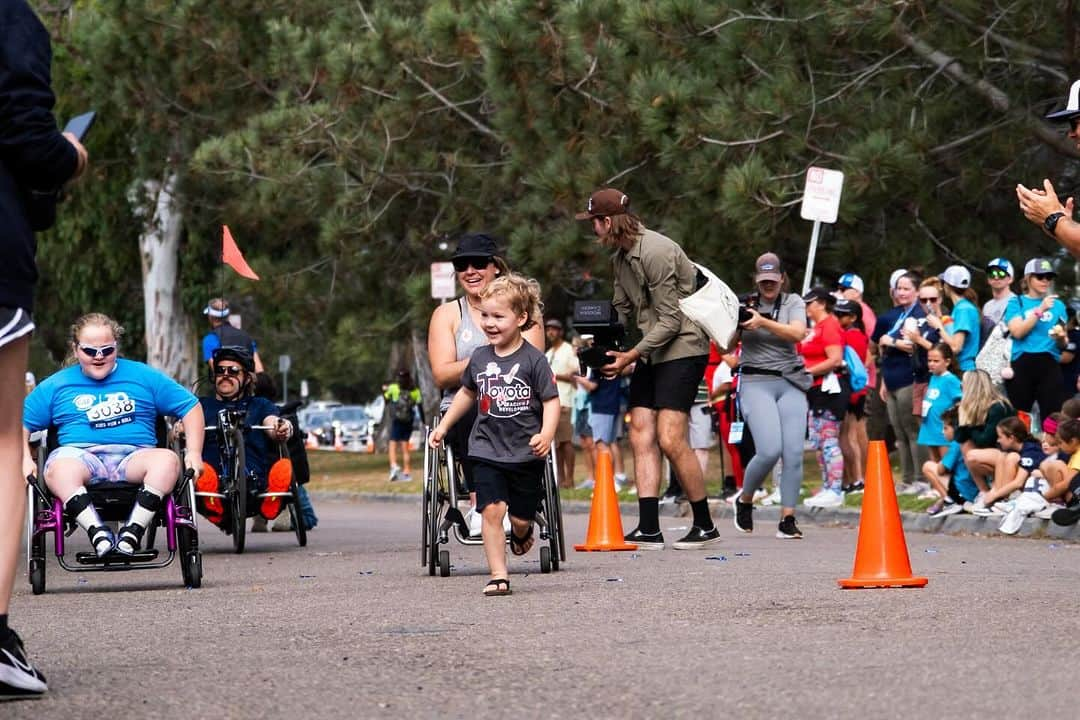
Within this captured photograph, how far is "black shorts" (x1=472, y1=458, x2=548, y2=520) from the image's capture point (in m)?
9.97

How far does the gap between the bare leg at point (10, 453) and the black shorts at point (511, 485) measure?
Result: 400cm

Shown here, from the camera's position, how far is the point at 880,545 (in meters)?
9.51

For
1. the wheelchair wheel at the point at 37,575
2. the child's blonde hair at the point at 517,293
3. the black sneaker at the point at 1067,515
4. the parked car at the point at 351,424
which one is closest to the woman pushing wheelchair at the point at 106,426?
the wheelchair wheel at the point at 37,575

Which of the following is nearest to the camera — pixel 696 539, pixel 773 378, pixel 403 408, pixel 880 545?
pixel 880 545

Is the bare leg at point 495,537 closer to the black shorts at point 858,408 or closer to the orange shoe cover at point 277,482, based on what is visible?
the orange shoe cover at point 277,482

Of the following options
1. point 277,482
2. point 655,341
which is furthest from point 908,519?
point 277,482

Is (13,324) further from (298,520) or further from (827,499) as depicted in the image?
(827,499)

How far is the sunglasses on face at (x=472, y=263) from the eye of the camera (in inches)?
440

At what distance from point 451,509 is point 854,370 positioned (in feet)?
27.2

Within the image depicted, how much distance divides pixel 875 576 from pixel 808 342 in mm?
8702

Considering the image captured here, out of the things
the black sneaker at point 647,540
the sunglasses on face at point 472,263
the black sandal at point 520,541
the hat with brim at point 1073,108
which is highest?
the hat with brim at point 1073,108

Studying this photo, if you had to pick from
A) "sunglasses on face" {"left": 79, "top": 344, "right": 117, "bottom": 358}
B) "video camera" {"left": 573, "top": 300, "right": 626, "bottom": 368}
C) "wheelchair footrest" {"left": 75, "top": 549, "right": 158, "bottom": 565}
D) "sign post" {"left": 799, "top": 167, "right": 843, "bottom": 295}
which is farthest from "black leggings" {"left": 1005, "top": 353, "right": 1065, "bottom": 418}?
"wheelchair footrest" {"left": 75, "top": 549, "right": 158, "bottom": 565}

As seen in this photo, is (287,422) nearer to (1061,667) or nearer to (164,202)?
(1061,667)

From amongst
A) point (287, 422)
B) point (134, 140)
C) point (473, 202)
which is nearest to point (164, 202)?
point (134, 140)
